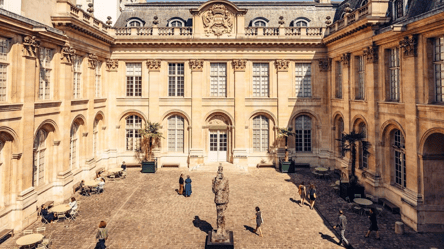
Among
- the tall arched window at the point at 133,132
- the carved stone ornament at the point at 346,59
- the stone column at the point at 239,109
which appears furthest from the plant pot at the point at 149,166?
the carved stone ornament at the point at 346,59

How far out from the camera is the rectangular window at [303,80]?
2917 centimetres

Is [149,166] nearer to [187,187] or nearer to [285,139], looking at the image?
[187,187]

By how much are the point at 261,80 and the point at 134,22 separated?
15.1 meters

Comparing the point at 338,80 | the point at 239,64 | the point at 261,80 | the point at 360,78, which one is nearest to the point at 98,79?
the point at 239,64

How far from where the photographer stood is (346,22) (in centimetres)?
2336

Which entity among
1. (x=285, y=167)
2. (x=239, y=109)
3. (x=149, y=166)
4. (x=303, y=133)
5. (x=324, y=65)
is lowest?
(x=285, y=167)

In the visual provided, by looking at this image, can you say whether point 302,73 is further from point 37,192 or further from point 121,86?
point 37,192

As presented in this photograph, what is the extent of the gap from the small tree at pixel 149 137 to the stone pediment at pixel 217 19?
10341 mm

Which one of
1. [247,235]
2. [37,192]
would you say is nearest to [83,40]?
[37,192]

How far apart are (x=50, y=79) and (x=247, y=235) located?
16.3 meters

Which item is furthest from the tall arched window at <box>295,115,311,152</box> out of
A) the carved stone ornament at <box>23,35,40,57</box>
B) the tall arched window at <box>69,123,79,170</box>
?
the carved stone ornament at <box>23,35,40,57</box>

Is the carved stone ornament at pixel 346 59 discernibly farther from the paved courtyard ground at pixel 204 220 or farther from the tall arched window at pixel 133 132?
the tall arched window at pixel 133 132

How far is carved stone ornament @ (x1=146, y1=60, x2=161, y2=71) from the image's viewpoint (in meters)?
28.6

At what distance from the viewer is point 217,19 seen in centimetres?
2834
